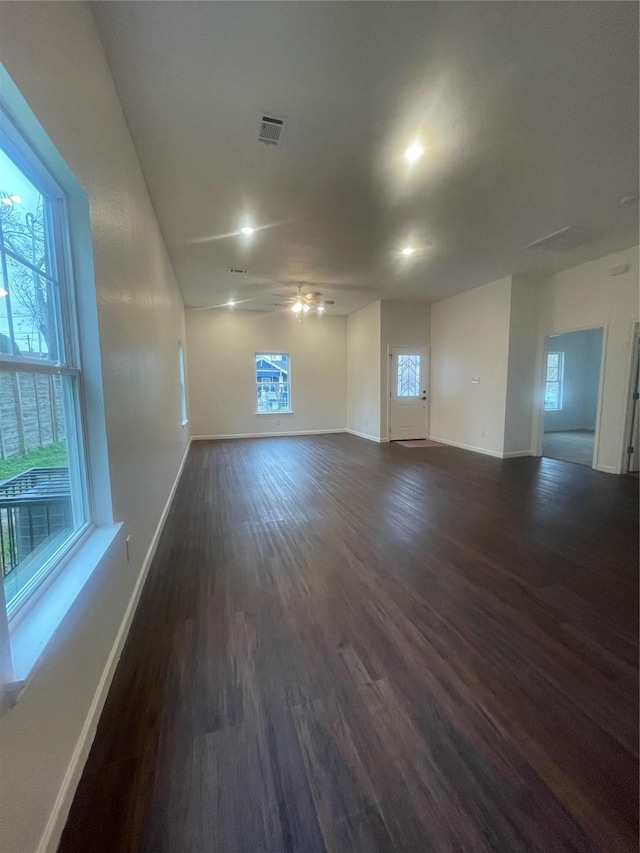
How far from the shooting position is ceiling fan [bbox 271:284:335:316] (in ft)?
20.6

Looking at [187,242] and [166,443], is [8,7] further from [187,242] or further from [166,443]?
[187,242]

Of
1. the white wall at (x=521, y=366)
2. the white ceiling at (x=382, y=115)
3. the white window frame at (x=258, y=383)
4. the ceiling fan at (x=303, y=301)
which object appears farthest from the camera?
the white window frame at (x=258, y=383)

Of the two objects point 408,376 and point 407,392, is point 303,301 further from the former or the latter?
point 407,392

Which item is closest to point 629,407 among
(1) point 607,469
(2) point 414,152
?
(1) point 607,469

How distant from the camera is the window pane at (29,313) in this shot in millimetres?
1069

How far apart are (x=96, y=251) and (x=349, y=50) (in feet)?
5.44

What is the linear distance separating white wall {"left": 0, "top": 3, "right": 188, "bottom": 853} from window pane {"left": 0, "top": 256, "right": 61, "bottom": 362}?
0.22 meters

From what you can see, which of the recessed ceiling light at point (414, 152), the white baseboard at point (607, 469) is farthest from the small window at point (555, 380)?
the recessed ceiling light at point (414, 152)

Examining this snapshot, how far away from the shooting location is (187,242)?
405cm

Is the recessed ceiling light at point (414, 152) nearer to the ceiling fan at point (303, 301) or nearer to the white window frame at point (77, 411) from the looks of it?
the white window frame at point (77, 411)

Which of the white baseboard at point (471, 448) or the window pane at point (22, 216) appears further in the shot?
the white baseboard at point (471, 448)

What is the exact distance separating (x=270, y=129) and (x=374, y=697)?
10.7ft

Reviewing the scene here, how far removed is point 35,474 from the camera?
120 centimetres

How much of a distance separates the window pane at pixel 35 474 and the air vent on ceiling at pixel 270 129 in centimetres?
206
